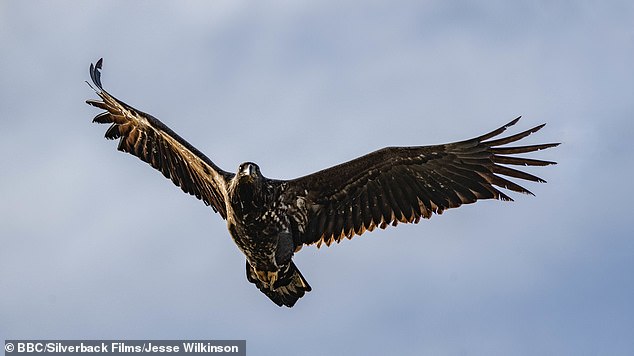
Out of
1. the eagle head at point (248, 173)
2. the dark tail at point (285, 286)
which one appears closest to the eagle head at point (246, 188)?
the eagle head at point (248, 173)

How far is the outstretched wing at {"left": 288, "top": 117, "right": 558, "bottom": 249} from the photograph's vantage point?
15.6 metres

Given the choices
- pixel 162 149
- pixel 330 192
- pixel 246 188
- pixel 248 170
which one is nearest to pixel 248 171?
pixel 248 170

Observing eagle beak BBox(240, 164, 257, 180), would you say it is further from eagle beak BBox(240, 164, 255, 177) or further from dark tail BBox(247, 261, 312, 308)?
dark tail BBox(247, 261, 312, 308)

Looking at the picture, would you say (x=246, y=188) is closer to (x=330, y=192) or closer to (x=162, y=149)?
(x=330, y=192)

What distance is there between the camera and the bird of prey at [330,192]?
50.5 ft

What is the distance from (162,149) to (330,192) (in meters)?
2.58

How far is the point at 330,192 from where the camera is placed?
16.2m

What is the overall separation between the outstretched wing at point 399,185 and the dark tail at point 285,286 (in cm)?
46

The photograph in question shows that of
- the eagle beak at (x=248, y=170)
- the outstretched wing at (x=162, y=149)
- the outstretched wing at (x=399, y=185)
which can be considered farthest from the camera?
the outstretched wing at (x=162, y=149)

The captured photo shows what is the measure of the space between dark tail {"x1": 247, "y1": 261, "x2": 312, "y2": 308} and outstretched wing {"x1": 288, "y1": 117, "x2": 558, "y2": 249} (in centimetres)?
46

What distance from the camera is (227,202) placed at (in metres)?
15.4

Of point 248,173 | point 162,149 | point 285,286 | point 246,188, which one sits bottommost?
point 285,286

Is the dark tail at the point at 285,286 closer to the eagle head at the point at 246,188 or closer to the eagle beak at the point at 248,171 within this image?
the eagle head at the point at 246,188

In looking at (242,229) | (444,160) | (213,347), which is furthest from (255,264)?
(444,160)
